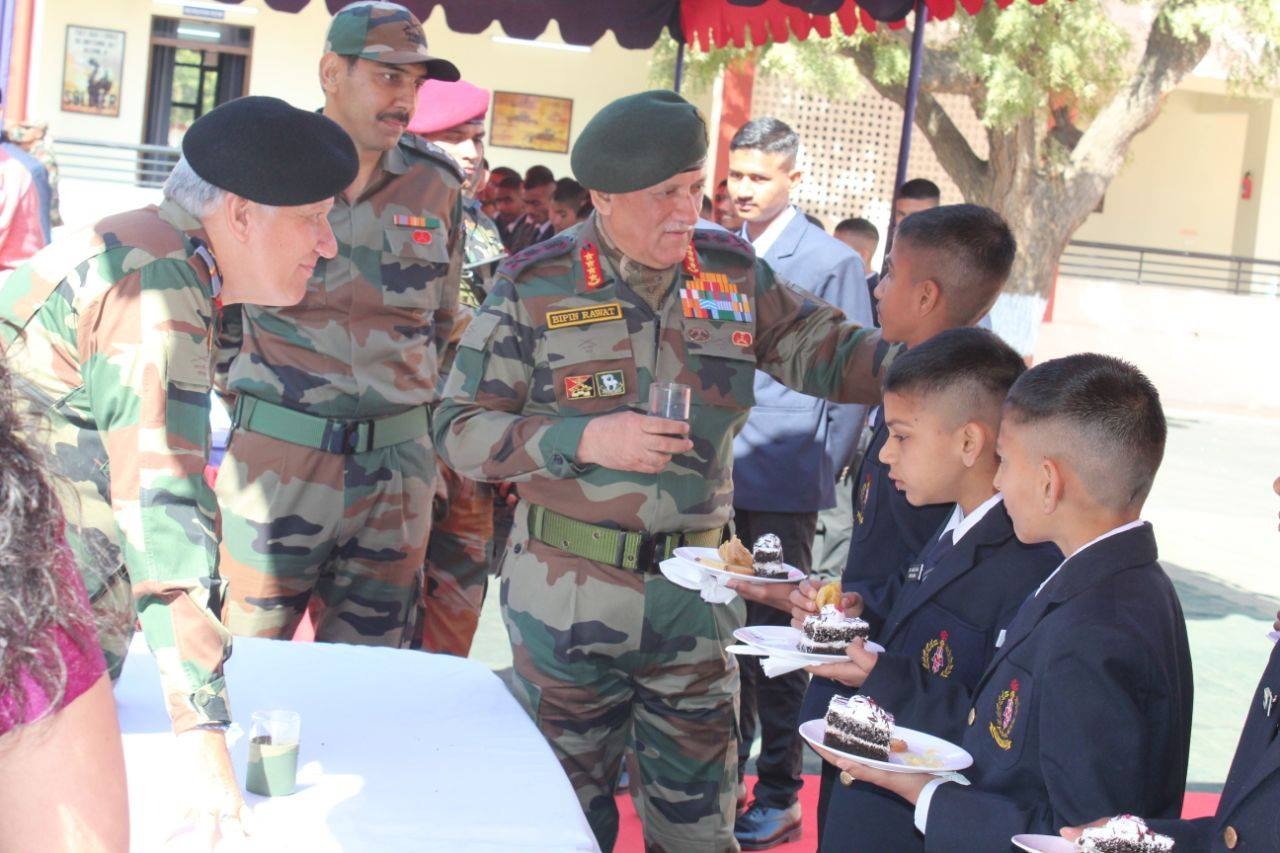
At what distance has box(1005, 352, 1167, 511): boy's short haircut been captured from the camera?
2.05m

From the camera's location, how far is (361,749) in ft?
7.03

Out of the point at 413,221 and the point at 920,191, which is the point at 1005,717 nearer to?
the point at 413,221

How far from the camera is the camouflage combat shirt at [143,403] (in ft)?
6.22

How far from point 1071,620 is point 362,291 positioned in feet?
7.22

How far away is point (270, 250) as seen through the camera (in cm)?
225

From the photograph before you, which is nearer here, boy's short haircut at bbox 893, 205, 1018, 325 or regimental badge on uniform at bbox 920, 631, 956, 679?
regimental badge on uniform at bbox 920, 631, 956, 679

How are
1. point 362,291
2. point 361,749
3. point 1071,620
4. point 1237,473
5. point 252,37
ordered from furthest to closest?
point 252,37 < point 1237,473 < point 362,291 < point 361,749 < point 1071,620

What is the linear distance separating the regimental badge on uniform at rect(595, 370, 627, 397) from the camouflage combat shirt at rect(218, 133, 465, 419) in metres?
0.86

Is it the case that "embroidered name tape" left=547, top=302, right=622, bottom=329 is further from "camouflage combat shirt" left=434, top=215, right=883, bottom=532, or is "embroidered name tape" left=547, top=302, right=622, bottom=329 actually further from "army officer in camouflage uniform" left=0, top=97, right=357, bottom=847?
"army officer in camouflage uniform" left=0, top=97, right=357, bottom=847

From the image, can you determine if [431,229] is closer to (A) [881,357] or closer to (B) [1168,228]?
(A) [881,357]

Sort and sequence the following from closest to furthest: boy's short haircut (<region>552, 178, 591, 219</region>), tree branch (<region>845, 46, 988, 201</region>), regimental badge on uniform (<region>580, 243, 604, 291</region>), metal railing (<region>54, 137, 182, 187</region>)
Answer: regimental badge on uniform (<region>580, 243, 604, 291</region>)
boy's short haircut (<region>552, 178, 591, 219</region>)
tree branch (<region>845, 46, 988, 201</region>)
metal railing (<region>54, 137, 182, 187</region>)

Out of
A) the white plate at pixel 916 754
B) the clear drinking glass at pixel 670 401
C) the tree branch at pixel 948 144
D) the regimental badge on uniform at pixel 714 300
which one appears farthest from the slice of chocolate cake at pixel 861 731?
the tree branch at pixel 948 144

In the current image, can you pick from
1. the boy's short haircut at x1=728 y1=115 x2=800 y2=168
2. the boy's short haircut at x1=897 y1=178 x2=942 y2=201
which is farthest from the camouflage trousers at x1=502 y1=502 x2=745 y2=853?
the boy's short haircut at x1=897 y1=178 x2=942 y2=201

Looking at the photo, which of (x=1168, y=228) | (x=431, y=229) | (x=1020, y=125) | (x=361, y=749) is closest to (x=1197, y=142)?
(x=1168, y=228)
